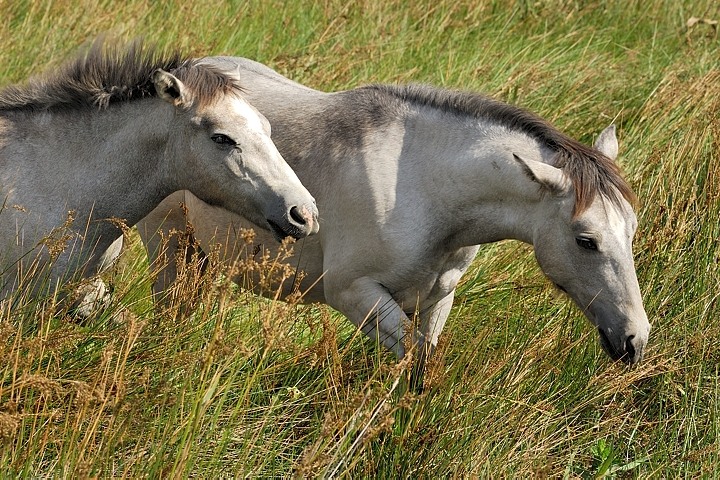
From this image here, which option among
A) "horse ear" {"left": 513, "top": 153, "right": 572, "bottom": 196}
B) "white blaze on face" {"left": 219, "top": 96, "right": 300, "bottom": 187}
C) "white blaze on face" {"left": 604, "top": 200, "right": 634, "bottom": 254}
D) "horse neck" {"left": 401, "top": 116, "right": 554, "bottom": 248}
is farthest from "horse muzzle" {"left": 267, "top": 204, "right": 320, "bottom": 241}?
"white blaze on face" {"left": 604, "top": 200, "right": 634, "bottom": 254}

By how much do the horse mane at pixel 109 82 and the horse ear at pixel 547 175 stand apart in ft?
4.17

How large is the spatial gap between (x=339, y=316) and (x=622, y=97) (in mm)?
3536

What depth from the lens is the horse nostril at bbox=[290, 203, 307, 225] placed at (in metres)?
3.99

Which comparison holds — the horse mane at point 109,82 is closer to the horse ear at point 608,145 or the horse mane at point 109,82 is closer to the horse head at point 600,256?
the horse head at point 600,256

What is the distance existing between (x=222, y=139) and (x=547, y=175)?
1.35m

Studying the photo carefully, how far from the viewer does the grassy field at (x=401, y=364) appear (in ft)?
10.6

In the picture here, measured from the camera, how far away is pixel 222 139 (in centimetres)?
415

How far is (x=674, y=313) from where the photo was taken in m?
5.17

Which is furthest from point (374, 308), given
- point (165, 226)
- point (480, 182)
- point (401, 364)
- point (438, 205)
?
point (165, 226)

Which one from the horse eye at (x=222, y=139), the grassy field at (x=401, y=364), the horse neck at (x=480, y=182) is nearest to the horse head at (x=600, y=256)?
the horse neck at (x=480, y=182)

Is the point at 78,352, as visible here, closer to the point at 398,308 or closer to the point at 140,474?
the point at 140,474

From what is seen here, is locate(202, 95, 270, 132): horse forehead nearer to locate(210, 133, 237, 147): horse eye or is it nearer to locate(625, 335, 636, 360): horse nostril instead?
locate(210, 133, 237, 147): horse eye

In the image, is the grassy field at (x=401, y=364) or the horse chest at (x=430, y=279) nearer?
the grassy field at (x=401, y=364)

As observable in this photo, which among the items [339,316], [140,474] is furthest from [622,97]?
[140,474]
